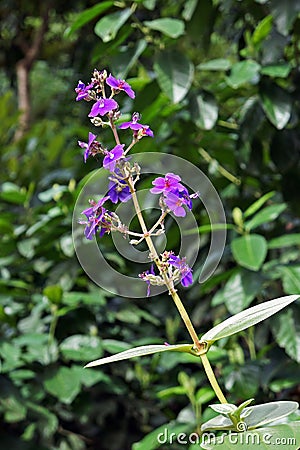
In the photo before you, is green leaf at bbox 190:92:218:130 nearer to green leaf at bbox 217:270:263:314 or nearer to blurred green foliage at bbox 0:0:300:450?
blurred green foliage at bbox 0:0:300:450

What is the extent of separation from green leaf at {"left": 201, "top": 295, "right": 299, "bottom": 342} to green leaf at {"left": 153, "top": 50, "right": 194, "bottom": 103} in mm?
775

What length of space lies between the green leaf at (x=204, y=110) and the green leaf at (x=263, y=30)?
0.51 feet

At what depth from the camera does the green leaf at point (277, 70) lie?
1325 mm

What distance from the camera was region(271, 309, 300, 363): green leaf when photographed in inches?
48.2

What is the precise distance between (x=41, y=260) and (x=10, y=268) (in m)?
0.14

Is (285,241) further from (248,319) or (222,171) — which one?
(248,319)

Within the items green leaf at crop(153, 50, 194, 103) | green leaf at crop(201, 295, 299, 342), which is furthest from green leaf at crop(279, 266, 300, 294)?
green leaf at crop(201, 295, 299, 342)

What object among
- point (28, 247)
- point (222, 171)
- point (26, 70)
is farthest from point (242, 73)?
point (26, 70)

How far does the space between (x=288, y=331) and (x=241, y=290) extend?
12cm

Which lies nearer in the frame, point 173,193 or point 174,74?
point 173,193

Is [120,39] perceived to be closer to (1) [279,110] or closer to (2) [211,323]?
(1) [279,110]

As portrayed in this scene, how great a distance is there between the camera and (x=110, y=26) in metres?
1.36

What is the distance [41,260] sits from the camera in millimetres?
1588

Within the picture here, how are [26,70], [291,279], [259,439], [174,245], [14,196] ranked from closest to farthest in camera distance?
[259,439], [291,279], [174,245], [14,196], [26,70]
